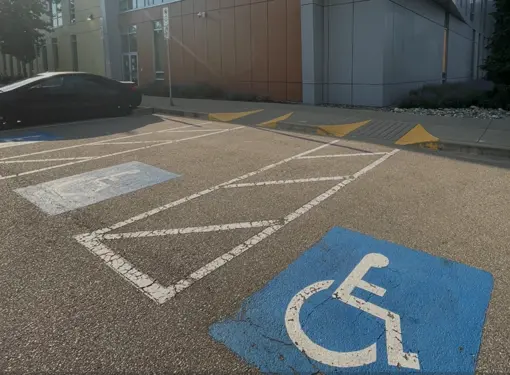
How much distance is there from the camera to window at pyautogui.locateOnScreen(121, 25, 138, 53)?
24.2m

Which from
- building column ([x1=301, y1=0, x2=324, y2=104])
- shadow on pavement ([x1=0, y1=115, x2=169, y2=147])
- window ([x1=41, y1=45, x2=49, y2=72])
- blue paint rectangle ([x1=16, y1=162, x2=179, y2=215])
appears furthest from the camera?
window ([x1=41, y1=45, x2=49, y2=72])

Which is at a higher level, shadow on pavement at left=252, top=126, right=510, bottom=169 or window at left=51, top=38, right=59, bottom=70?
window at left=51, top=38, right=59, bottom=70

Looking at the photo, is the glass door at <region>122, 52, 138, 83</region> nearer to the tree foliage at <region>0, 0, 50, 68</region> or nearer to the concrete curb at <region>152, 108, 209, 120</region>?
the tree foliage at <region>0, 0, 50, 68</region>

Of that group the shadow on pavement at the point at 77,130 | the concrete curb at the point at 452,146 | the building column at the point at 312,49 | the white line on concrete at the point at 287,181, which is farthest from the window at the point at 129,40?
the white line on concrete at the point at 287,181

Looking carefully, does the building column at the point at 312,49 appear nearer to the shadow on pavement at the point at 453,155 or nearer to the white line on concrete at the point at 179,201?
the shadow on pavement at the point at 453,155

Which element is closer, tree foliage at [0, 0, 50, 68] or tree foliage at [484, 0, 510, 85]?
tree foliage at [484, 0, 510, 85]

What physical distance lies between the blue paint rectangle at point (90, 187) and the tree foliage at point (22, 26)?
94.8ft

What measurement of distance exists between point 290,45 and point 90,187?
1206cm

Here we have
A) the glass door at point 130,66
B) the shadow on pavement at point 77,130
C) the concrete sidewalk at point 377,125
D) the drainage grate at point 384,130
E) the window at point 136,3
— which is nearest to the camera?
the concrete sidewalk at point 377,125

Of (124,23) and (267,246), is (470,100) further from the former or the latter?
(124,23)

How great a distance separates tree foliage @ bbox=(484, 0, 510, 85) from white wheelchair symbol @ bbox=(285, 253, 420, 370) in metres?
14.0

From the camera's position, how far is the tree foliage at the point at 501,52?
1420cm

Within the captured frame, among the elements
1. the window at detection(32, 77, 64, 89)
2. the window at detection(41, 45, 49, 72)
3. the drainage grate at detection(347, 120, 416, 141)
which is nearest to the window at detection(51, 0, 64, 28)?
the window at detection(41, 45, 49, 72)

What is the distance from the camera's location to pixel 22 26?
95.7 feet
